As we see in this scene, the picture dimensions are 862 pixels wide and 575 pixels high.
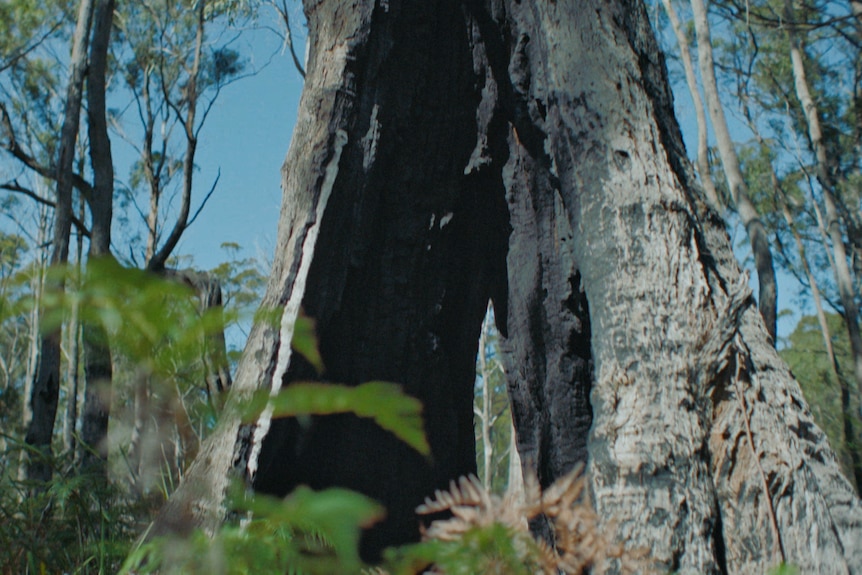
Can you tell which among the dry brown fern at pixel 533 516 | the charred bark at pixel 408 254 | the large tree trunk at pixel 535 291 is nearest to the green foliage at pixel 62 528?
the large tree trunk at pixel 535 291

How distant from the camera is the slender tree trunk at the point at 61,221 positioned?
6.29 m

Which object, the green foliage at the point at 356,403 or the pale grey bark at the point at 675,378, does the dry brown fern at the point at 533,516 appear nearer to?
the green foliage at the point at 356,403

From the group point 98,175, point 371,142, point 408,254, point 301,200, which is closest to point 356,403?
point 301,200

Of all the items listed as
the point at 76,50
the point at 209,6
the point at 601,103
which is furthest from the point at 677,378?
the point at 209,6

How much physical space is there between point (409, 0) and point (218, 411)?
7.70 ft

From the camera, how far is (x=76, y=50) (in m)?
7.82

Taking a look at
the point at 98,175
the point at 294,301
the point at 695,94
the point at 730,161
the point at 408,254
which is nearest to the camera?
the point at 294,301

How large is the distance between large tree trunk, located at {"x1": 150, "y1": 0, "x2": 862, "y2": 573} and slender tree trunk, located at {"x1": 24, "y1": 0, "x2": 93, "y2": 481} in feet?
13.6

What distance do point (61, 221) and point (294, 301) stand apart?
5.72 meters

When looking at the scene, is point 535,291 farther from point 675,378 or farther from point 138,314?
point 138,314

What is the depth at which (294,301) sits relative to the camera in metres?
2.47

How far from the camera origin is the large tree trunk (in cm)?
165

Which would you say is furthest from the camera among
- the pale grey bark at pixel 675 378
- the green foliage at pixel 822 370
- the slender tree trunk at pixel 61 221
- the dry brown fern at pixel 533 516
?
the green foliage at pixel 822 370

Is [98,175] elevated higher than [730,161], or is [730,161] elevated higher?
[730,161]
